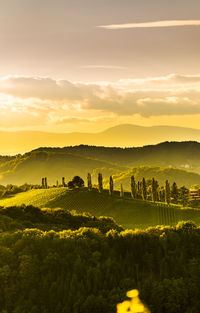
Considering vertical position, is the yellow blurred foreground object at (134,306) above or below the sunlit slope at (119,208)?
below

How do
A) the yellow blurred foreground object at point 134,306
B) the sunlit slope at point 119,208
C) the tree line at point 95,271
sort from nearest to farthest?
the yellow blurred foreground object at point 134,306 → the tree line at point 95,271 → the sunlit slope at point 119,208

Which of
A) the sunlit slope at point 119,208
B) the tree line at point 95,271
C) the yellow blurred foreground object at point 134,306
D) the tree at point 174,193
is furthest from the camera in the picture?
the tree at point 174,193

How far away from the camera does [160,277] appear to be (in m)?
57.2

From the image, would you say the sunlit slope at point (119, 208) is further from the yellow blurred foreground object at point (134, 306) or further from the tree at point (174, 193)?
the yellow blurred foreground object at point (134, 306)

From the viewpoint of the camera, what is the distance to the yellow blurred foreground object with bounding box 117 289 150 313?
5025 cm

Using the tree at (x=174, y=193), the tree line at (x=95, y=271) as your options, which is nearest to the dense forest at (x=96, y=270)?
the tree line at (x=95, y=271)

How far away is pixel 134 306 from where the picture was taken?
54.4 metres

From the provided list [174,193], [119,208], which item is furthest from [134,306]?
[174,193]

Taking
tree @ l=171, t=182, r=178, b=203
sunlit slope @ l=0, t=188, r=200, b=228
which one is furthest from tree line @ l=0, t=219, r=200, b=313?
tree @ l=171, t=182, r=178, b=203

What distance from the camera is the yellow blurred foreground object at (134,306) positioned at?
165ft

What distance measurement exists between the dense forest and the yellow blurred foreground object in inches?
31.6

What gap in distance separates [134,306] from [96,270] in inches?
286

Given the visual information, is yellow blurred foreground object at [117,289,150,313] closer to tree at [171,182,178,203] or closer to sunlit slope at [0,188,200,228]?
sunlit slope at [0,188,200,228]

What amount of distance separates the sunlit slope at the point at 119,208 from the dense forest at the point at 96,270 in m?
74.3
